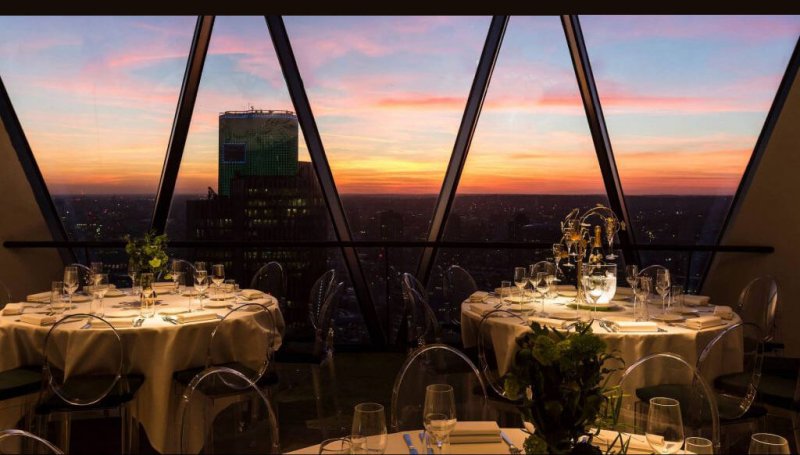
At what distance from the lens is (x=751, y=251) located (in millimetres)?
6613

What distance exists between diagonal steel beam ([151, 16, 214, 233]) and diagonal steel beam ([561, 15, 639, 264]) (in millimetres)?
3536

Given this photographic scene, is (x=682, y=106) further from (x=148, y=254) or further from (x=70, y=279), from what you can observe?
(x=70, y=279)

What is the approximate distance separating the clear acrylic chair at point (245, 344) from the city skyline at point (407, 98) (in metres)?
3.31

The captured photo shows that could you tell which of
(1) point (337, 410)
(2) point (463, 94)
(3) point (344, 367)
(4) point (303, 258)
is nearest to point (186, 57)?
(4) point (303, 258)

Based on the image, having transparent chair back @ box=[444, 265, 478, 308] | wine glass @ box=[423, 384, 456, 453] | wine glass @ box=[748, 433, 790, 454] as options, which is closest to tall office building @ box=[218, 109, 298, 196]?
transparent chair back @ box=[444, 265, 478, 308]

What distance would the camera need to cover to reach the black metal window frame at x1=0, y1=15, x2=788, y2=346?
7086 millimetres

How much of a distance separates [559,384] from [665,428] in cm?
29

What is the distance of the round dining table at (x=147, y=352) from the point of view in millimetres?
4098

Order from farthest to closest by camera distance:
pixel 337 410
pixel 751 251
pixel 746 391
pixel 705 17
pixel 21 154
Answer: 1. pixel 21 154
2. pixel 705 17
3. pixel 751 251
4. pixel 337 410
5. pixel 746 391

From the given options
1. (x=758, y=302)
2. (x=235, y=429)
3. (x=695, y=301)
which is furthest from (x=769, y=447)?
(x=758, y=302)

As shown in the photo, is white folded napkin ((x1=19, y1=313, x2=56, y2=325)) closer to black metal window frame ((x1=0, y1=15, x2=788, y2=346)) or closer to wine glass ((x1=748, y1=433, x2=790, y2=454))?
black metal window frame ((x1=0, y1=15, x2=788, y2=346))

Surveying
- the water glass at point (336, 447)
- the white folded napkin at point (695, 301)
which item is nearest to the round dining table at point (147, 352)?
the water glass at point (336, 447)

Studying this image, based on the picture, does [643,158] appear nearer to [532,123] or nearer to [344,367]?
[532,123]

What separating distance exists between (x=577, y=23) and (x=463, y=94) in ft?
4.31
